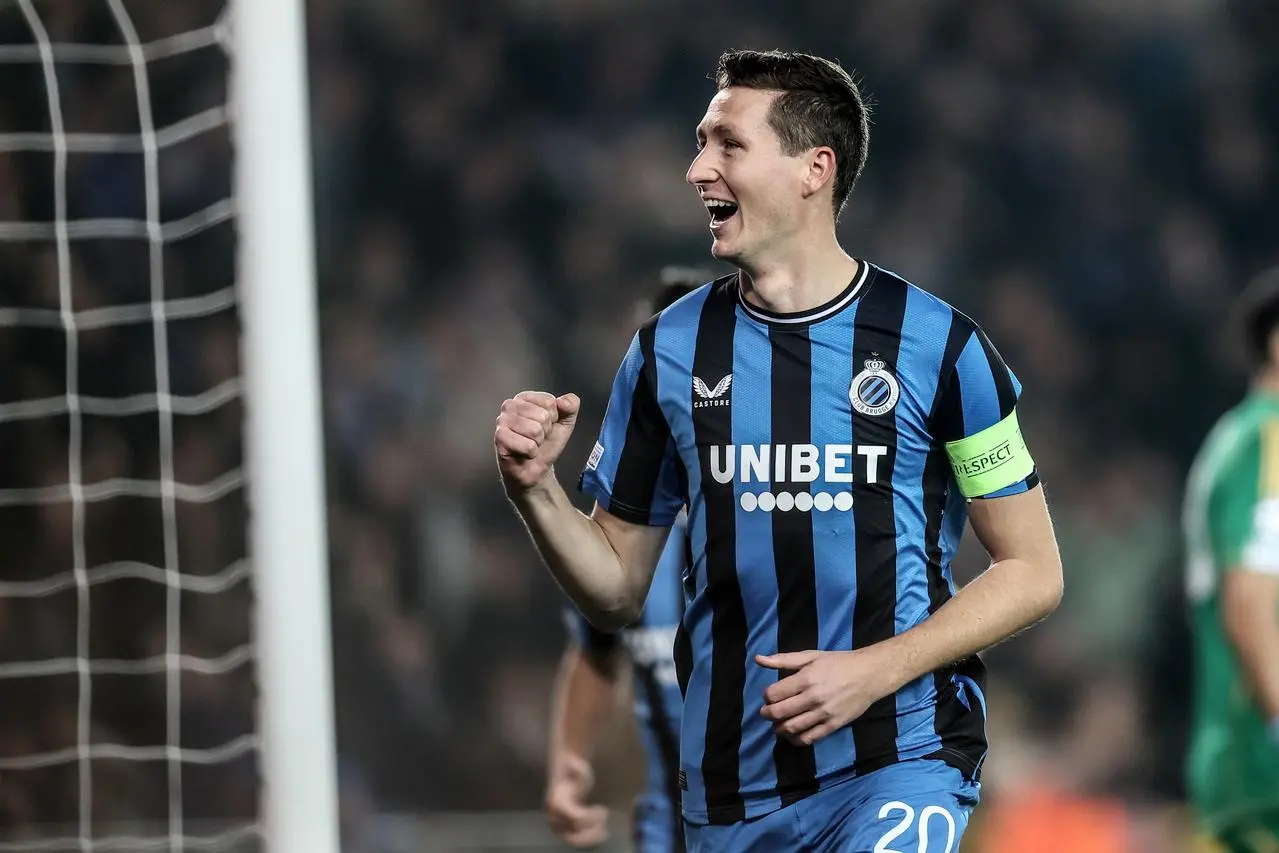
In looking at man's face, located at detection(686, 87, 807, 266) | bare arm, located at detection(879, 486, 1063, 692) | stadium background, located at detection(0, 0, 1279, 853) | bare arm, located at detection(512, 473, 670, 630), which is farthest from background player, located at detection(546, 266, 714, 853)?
stadium background, located at detection(0, 0, 1279, 853)

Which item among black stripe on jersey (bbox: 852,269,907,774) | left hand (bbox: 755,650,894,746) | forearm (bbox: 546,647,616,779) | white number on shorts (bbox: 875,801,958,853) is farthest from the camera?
forearm (bbox: 546,647,616,779)

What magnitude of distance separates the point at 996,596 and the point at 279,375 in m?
1.73

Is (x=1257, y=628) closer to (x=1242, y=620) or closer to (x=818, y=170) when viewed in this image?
(x=1242, y=620)

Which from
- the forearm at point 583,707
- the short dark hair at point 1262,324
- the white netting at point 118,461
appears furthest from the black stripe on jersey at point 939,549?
the white netting at point 118,461

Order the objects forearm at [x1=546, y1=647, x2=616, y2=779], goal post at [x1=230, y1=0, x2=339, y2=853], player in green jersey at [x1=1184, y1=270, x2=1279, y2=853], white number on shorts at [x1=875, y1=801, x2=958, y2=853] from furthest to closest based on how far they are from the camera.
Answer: forearm at [x1=546, y1=647, x2=616, y2=779], player in green jersey at [x1=1184, y1=270, x2=1279, y2=853], goal post at [x1=230, y1=0, x2=339, y2=853], white number on shorts at [x1=875, y1=801, x2=958, y2=853]

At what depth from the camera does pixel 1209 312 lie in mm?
7500

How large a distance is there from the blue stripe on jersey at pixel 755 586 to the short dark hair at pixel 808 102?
384mm

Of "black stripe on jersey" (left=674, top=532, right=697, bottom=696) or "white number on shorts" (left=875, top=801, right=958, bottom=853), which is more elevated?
"black stripe on jersey" (left=674, top=532, right=697, bottom=696)

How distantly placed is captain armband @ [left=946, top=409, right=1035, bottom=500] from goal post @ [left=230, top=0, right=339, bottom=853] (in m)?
1.56

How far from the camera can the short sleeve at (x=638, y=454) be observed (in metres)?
2.59

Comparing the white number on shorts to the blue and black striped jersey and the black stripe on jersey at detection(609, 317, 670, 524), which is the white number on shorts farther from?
the black stripe on jersey at detection(609, 317, 670, 524)

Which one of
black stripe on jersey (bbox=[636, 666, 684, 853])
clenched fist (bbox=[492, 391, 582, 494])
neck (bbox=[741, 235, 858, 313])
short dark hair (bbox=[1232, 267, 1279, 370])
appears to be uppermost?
neck (bbox=[741, 235, 858, 313])

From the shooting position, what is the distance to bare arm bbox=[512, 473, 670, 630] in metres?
2.43

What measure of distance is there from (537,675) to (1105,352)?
9.53 ft
